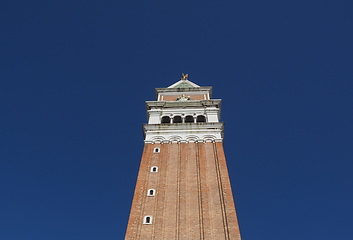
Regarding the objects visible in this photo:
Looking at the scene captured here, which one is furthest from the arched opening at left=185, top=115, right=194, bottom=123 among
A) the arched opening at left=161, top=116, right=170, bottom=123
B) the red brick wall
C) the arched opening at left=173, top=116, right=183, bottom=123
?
the red brick wall

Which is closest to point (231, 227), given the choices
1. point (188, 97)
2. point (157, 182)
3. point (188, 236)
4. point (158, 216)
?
point (188, 236)

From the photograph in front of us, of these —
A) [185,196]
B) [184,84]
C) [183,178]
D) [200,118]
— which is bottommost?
[185,196]

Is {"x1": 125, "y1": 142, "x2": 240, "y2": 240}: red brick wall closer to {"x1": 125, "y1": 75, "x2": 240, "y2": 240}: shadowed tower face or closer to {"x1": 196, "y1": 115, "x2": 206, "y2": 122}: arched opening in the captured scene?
{"x1": 125, "y1": 75, "x2": 240, "y2": 240}: shadowed tower face

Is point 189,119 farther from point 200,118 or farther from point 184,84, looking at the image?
point 184,84

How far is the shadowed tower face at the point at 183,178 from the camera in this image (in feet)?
74.2

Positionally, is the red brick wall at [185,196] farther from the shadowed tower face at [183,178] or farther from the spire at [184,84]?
the spire at [184,84]

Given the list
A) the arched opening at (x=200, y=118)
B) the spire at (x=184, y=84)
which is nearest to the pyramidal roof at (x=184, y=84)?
the spire at (x=184, y=84)

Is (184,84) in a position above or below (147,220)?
above

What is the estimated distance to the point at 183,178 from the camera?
27406 millimetres

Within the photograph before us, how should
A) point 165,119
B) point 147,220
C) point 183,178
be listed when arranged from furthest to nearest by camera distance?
point 165,119 < point 183,178 < point 147,220

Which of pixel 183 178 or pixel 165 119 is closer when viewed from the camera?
pixel 183 178

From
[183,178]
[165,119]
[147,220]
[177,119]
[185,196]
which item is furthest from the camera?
[177,119]

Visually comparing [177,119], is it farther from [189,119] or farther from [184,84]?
[184,84]

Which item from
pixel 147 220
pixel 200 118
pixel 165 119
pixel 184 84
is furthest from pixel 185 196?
pixel 184 84
